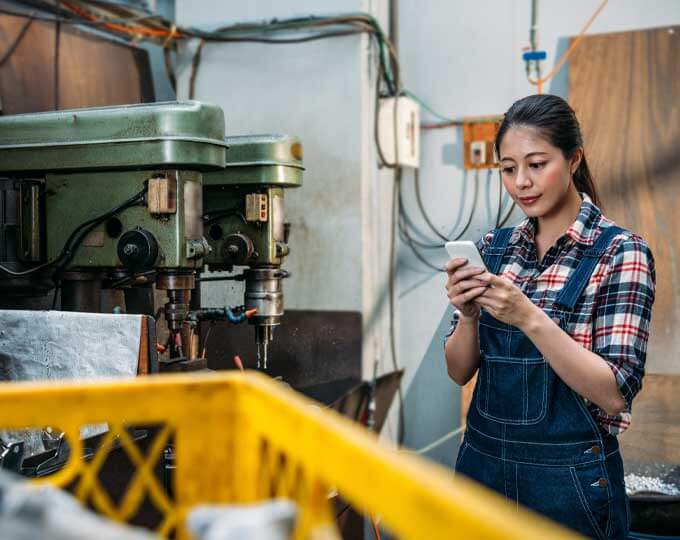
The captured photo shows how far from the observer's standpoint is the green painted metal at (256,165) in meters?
2.11

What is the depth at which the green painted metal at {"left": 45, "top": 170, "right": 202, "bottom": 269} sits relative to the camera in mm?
1673

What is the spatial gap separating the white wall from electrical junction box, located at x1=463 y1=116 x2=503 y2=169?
0.05 metres

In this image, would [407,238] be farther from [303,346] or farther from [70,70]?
[70,70]

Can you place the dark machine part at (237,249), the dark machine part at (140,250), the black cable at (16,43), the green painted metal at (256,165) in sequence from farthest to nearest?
the black cable at (16,43), the green painted metal at (256,165), the dark machine part at (237,249), the dark machine part at (140,250)

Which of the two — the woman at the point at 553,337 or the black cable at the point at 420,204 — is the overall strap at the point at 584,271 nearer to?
the woman at the point at 553,337

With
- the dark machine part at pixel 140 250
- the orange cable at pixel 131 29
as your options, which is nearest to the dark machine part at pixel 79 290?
the dark machine part at pixel 140 250

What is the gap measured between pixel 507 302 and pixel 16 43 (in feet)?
6.39

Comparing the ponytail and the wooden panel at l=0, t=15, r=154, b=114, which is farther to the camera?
the wooden panel at l=0, t=15, r=154, b=114

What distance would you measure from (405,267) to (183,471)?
2690mm

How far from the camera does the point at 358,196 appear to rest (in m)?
2.87

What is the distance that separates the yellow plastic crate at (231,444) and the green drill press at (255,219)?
133cm

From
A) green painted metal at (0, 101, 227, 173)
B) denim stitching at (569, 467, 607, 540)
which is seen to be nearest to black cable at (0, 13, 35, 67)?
green painted metal at (0, 101, 227, 173)

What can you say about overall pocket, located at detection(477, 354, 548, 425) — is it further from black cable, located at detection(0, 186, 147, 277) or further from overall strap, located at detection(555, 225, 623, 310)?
black cable, located at detection(0, 186, 147, 277)

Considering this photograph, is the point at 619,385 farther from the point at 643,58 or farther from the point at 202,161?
the point at 643,58
